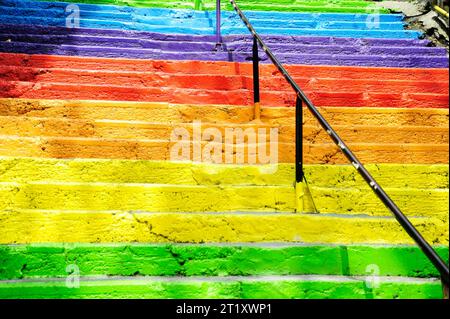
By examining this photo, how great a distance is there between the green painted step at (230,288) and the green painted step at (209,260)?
0.25 feet

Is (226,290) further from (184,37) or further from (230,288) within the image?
(184,37)

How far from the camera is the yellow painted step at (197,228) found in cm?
239

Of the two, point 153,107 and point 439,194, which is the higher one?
point 153,107

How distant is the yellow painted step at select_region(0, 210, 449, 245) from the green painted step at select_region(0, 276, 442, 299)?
0.98 ft

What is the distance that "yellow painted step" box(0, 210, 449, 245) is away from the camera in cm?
239

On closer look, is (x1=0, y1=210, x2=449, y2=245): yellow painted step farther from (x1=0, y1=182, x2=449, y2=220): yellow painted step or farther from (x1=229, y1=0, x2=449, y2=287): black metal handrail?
(x1=229, y1=0, x2=449, y2=287): black metal handrail

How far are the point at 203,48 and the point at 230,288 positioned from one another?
3394mm

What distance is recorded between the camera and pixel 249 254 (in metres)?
2.26

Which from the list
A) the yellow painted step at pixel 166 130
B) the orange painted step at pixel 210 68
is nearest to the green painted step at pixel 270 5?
the orange painted step at pixel 210 68

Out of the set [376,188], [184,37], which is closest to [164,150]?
[376,188]

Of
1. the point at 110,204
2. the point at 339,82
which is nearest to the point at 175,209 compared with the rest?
the point at 110,204

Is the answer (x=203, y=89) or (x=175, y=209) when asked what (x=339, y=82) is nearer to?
(x=203, y=89)

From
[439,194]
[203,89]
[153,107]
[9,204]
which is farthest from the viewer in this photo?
[203,89]
